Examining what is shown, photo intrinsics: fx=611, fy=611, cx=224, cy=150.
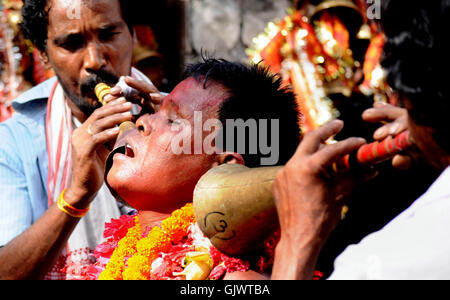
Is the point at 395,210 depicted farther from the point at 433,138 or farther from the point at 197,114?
the point at 433,138

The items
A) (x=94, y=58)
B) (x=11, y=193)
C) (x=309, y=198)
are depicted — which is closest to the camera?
(x=309, y=198)

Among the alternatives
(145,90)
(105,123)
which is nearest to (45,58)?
(145,90)

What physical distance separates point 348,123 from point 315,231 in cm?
257

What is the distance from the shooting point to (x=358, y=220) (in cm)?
374

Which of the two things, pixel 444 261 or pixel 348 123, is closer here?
pixel 444 261

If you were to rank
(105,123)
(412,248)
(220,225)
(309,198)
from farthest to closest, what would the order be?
(105,123), (220,225), (309,198), (412,248)

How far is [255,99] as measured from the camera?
1.91 meters

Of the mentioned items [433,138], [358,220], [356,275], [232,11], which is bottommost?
[358,220]

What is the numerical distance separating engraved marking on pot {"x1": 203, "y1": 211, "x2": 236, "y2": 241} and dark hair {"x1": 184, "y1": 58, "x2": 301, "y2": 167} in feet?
1.58

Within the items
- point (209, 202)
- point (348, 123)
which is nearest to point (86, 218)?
point (209, 202)

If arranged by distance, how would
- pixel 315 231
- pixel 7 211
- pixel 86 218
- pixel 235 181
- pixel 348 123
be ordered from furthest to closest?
pixel 348 123
pixel 86 218
pixel 7 211
pixel 235 181
pixel 315 231

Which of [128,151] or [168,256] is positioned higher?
[128,151]

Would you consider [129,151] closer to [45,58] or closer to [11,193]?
[11,193]

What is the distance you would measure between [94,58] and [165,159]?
1.02 metres
